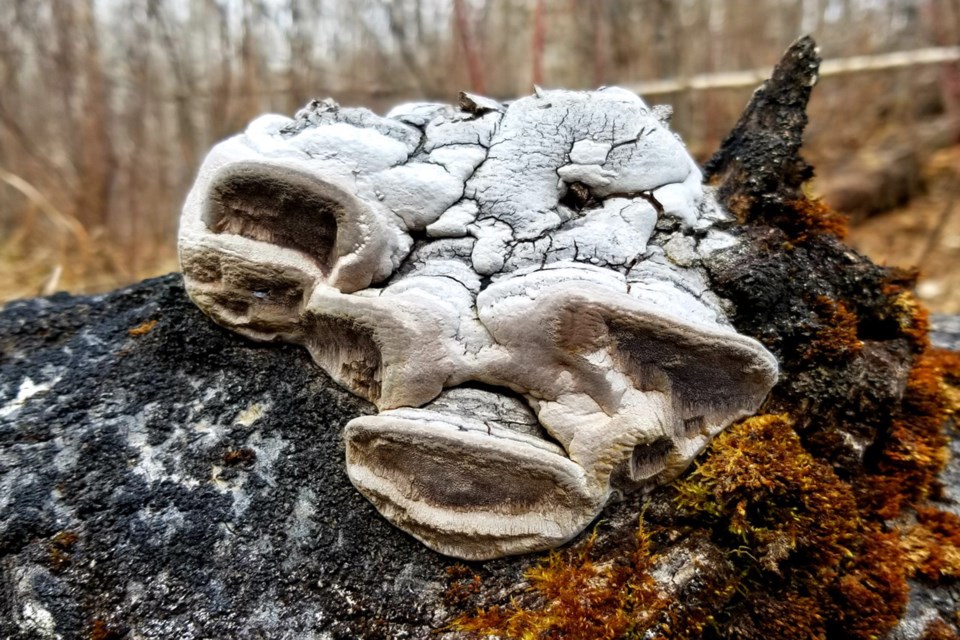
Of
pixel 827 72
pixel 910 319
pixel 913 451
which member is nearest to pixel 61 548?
pixel 913 451

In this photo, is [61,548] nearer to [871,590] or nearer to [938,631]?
[871,590]

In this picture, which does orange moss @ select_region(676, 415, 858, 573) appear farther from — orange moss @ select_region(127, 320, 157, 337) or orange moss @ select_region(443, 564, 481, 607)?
orange moss @ select_region(127, 320, 157, 337)

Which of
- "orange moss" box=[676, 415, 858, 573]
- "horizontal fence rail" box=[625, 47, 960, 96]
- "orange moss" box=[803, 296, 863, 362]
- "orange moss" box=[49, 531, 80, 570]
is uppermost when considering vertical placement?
"horizontal fence rail" box=[625, 47, 960, 96]

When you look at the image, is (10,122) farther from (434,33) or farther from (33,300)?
(33,300)

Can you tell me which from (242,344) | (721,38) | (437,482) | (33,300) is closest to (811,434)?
(437,482)

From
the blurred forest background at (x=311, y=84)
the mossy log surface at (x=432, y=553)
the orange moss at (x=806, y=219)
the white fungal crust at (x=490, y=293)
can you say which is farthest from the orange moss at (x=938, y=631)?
the blurred forest background at (x=311, y=84)

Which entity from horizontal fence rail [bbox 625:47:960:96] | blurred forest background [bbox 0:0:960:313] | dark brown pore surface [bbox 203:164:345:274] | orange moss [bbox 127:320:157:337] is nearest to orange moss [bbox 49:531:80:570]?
orange moss [bbox 127:320:157:337]
